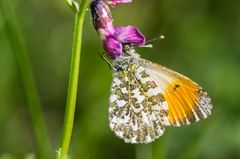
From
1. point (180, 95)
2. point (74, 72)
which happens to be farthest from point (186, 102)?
point (74, 72)

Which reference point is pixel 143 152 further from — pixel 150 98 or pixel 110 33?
pixel 110 33

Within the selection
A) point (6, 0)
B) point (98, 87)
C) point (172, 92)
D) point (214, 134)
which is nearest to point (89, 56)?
point (98, 87)

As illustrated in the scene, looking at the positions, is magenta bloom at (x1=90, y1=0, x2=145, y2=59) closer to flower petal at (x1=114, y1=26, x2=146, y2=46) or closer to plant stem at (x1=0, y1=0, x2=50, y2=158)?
flower petal at (x1=114, y1=26, x2=146, y2=46)

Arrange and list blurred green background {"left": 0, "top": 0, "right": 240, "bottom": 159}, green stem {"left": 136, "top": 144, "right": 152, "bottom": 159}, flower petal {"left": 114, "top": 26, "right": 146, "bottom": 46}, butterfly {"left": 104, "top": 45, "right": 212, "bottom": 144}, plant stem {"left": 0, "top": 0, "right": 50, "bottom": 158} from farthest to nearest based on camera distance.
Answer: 1. blurred green background {"left": 0, "top": 0, "right": 240, "bottom": 159}
2. green stem {"left": 136, "top": 144, "right": 152, "bottom": 159}
3. plant stem {"left": 0, "top": 0, "right": 50, "bottom": 158}
4. butterfly {"left": 104, "top": 45, "right": 212, "bottom": 144}
5. flower petal {"left": 114, "top": 26, "right": 146, "bottom": 46}

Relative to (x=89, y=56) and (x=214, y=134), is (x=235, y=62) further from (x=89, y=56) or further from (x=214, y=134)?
(x=89, y=56)

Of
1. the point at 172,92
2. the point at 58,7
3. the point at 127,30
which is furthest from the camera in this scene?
the point at 58,7

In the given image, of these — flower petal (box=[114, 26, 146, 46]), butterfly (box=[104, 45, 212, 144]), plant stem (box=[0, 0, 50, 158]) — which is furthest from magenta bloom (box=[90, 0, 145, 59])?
plant stem (box=[0, 0, 50, 158])
